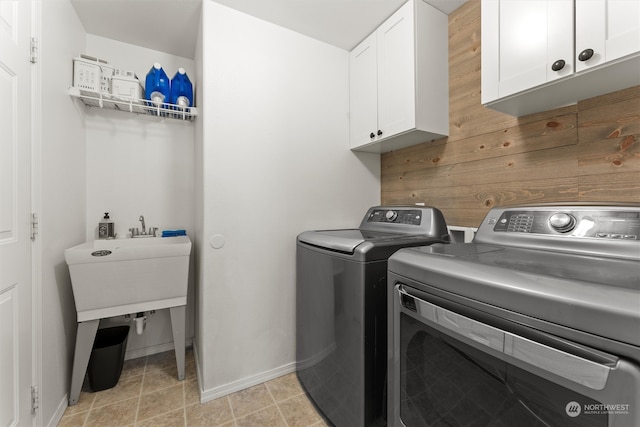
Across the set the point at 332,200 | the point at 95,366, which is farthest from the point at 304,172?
the point at 95,366

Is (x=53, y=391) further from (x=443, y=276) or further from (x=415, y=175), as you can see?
(x=415, y=175)

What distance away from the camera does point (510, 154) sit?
1.40 meters

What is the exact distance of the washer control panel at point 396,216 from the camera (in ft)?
5.04

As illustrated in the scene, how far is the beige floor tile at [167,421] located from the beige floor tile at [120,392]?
0.29 m

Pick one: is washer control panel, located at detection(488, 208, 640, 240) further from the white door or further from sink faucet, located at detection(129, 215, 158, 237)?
sink faucet, located at detection(129, 215, 158, 237)

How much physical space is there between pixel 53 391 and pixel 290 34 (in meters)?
2.48

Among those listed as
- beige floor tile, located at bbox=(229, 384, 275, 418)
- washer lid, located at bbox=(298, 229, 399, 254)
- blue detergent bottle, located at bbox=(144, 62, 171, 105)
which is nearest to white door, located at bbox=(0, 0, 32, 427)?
blue detergent bottle, located at bbox=(144, 62, 171, 105)

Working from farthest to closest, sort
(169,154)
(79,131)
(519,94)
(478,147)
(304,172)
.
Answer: (169,154)
(304,172)
(79,131)
(478,147)
(519,94)

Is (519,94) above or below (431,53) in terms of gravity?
below

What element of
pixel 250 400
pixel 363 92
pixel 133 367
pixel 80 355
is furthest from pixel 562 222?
pixel 133 367

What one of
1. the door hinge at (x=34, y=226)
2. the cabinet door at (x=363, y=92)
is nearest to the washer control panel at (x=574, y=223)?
the cabinet door at (x=363, y=92)

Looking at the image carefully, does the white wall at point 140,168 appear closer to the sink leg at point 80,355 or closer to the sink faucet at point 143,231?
the sink faucet at point 143,231

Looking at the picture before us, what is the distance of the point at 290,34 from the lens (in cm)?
182

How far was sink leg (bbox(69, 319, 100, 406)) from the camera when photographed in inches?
58.2
